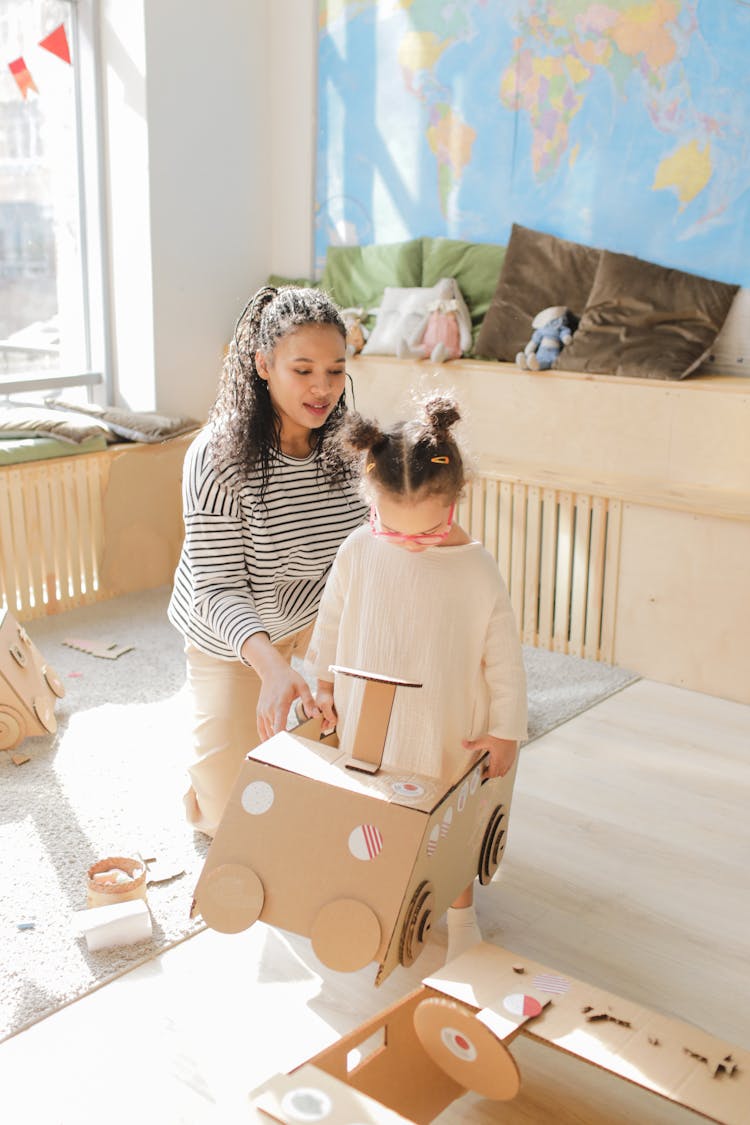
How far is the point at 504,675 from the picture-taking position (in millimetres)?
1598

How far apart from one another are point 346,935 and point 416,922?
0.09 meters

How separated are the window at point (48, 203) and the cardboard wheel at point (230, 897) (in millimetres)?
2595

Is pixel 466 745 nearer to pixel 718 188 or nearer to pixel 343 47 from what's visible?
pixel 718 188

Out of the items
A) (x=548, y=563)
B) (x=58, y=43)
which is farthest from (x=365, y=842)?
(x=58, y=43)

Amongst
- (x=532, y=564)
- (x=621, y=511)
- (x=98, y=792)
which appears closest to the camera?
(x=98, y=792)

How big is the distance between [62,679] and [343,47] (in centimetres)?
236

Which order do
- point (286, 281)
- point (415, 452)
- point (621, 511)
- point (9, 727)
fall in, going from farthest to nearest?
point (286, 281), point (621, 511), point (9, 727), point (415, 452)

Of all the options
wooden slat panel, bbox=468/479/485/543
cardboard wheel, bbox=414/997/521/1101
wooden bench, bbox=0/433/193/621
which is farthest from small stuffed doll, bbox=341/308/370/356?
cardboard wheel, bbox=414/997/521/1101

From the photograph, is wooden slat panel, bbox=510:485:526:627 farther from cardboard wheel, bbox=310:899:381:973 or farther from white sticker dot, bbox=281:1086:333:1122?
white sticker dot, bbox=281:1086:333:1122

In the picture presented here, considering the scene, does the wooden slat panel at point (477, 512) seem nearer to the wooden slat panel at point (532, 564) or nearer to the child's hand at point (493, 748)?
the wooden slat panel at point (532, 564)

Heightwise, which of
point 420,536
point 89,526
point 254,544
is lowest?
point 89,526

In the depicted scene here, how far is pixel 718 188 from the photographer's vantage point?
2.94 m

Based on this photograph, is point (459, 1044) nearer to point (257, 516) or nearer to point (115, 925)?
point (115, 925)

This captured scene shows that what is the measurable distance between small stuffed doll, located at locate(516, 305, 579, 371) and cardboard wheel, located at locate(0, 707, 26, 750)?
1.69 metres
